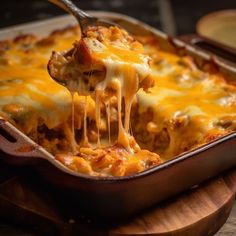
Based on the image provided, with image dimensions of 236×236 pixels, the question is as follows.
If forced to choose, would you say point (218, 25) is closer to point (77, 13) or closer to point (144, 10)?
point (144, 10)

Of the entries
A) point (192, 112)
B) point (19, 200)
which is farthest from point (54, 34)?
point (19, 200)

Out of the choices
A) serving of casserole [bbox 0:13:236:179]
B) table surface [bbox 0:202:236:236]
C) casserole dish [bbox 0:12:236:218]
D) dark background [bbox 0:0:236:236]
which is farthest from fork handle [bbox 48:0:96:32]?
dark background [bbox 0:0:236:236]

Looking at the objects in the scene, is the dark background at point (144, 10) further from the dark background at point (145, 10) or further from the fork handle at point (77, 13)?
the fork handle at point (77, 13)

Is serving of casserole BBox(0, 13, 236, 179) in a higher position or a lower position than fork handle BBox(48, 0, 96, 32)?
lower

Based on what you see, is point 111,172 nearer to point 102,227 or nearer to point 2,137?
point 102,227

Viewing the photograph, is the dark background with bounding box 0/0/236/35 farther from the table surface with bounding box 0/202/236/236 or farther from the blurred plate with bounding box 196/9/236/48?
the table surface with bounding box 0/202/236/236

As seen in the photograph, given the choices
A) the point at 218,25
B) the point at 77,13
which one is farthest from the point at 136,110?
the point at 218,25
